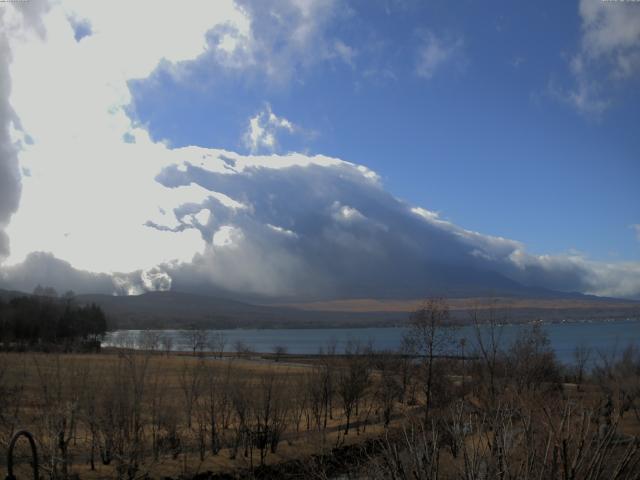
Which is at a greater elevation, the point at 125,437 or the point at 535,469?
the point at 535,469

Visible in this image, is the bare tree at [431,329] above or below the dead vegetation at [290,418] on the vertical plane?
above

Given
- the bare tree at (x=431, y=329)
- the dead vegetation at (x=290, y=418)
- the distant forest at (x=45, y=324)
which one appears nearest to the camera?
the dead vegetation at (x=290, y=418)

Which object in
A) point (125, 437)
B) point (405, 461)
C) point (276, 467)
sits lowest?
point (276, 467)

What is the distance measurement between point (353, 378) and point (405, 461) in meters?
38.7

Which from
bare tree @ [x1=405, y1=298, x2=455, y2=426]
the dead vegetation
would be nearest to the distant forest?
the dead vegetation

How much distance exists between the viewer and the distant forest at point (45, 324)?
425ft

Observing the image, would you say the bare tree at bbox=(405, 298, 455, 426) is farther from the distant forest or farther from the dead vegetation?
the distant forest

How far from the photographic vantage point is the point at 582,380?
74500 mm

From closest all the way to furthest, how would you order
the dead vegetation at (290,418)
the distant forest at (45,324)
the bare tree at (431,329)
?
the dead vegetation at (290,418) → the bare tree at (431,329) → the distant forest at (45,324)

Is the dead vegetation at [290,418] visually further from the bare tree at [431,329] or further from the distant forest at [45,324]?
the distant forest at [45,324]

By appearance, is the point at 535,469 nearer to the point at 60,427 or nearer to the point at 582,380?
the point at 60,427

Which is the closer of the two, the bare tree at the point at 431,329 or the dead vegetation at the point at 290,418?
the dead vegetation at the point at 290,418

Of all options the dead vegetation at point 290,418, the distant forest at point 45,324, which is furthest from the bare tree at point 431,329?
the distant forest at point 45,324

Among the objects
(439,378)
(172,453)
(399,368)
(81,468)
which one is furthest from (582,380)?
(81,468)
